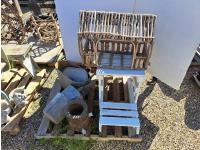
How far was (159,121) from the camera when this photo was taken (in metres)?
4.17

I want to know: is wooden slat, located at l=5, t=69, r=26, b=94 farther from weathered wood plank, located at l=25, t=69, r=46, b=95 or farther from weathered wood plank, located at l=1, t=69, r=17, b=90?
weathered wood plank, located at l=25, t=69, r=46, b=95

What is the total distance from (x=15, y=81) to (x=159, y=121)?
2800mm

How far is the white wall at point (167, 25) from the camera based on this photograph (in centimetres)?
352

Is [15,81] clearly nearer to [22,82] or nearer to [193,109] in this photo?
[22,82]

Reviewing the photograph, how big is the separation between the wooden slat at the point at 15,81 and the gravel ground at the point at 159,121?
19.9 inches

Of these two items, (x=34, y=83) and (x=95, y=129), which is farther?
(x=34, y=83)

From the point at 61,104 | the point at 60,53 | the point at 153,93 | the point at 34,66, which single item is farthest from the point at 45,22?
the point at 153,93

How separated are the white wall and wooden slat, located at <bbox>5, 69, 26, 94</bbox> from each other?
126cm

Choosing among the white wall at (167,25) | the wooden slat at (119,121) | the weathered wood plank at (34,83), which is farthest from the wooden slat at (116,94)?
the weathered wood plank at (34,83)

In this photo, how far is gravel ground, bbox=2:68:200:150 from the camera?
383cm

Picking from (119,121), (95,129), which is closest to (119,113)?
(119,121)

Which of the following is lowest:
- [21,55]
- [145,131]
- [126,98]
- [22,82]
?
[145,131]

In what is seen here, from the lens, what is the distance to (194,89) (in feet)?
15.5

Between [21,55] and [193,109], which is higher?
[21,55]
